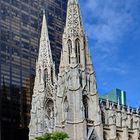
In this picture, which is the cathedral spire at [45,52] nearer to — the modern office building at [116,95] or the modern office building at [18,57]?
the modern office building at [18,57]

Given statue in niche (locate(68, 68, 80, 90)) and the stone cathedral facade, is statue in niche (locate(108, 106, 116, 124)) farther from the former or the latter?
statue in niche (locate(68, 68, 80, 90))

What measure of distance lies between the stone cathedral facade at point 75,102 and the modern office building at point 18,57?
11.6m

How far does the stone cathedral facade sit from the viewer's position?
90.3 meters

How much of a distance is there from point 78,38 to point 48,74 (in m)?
10.6

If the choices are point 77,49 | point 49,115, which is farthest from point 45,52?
point 49,115

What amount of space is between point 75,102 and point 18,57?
1248 inches

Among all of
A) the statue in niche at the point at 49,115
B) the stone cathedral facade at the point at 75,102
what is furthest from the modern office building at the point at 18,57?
the statue in niche at the point at 49,115

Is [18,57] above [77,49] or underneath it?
above

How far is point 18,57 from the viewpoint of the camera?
117812 mm

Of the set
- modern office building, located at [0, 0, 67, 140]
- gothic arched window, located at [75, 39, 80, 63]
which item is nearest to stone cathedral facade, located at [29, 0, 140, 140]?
gothic arched window, located at [75, 39, 80, 63]

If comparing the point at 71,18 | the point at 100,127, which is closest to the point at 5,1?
the point at 71,18

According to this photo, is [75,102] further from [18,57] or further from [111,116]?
[18,57]

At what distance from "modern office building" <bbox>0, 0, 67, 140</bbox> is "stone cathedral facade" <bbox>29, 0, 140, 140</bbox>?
1165 cm

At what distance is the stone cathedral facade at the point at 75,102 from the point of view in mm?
90312
